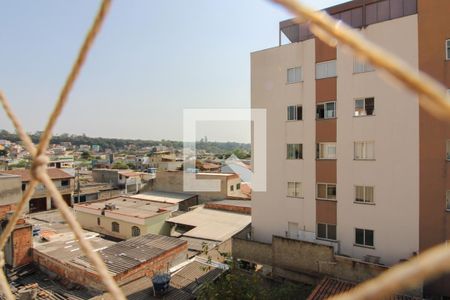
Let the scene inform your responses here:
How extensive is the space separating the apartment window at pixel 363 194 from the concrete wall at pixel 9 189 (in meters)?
15.3

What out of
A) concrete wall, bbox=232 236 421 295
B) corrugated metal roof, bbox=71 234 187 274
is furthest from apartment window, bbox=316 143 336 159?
corrugated metal roof, bbox=71 234 187 274

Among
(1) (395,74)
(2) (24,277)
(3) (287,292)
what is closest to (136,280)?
(2) (24,277)

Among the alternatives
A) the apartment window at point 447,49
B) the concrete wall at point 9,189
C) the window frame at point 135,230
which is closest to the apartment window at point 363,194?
the apartment window at point 447,49

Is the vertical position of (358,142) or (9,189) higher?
(358,142)

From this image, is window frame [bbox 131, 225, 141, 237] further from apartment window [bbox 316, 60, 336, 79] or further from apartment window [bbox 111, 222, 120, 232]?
apartment window [bbox 316, 60, 336, 79]

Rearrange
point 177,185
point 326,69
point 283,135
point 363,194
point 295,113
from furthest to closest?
1. point 177,185
2. point 283,135
3. point 295,113
4. point 326,69
5. point 363,194

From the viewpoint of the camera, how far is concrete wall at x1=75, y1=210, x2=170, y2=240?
21.5 m

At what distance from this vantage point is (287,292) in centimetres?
1070

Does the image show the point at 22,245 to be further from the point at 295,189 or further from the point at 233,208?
the point at 233,208

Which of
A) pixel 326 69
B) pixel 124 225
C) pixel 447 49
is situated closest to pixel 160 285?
pixel 326 69

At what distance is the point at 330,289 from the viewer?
1072 cm

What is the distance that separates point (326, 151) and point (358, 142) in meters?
1.38

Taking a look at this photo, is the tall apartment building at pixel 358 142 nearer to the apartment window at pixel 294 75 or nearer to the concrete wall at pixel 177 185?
the apartment window at pixel 294 75

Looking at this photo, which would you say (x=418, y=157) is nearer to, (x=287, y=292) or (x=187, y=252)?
(x=287, y=292)
